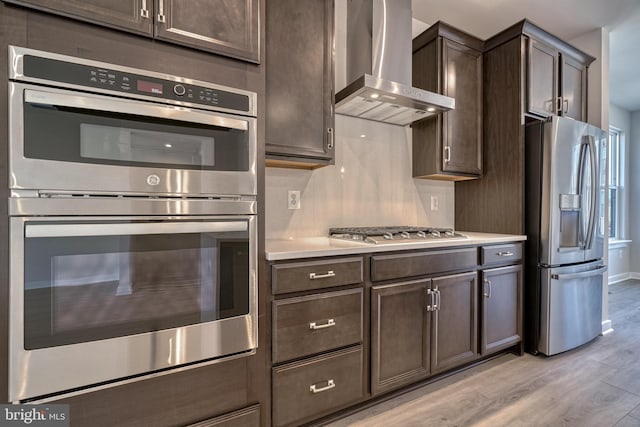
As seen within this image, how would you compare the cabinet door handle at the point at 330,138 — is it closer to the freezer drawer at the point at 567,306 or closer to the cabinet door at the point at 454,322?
the cabinet door at the point at 454,322

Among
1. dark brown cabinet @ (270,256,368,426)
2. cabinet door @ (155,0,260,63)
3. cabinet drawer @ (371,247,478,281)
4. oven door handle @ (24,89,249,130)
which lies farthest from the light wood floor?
cabinet door @ (155,0,260,63)

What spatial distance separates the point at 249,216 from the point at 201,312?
43cm

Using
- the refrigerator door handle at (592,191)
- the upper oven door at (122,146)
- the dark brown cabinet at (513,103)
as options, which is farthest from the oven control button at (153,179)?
the refrigerator door handle at (592,191)

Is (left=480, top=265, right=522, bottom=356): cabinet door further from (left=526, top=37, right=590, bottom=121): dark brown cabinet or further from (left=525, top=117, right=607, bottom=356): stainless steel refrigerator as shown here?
(left=526, top=37, right=590, bottom=121): dark brown cabinet

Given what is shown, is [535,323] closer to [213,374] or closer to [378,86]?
[378,86]

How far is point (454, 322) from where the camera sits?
2.06m

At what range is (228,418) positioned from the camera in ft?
4.37

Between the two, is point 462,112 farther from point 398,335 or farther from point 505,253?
point 398,335

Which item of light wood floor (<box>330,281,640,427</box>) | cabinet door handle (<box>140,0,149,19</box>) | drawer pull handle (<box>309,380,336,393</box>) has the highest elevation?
cabinet door handle (<box>140,0,149,19</box>)

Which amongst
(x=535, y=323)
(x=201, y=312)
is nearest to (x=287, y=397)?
(x=201, y=312)

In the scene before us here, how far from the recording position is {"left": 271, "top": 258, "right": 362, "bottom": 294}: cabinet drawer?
147cm

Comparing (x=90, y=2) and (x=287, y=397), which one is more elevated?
(x=90, y=2)

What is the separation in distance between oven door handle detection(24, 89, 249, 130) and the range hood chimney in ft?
3.21

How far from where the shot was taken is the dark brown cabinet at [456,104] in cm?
248
